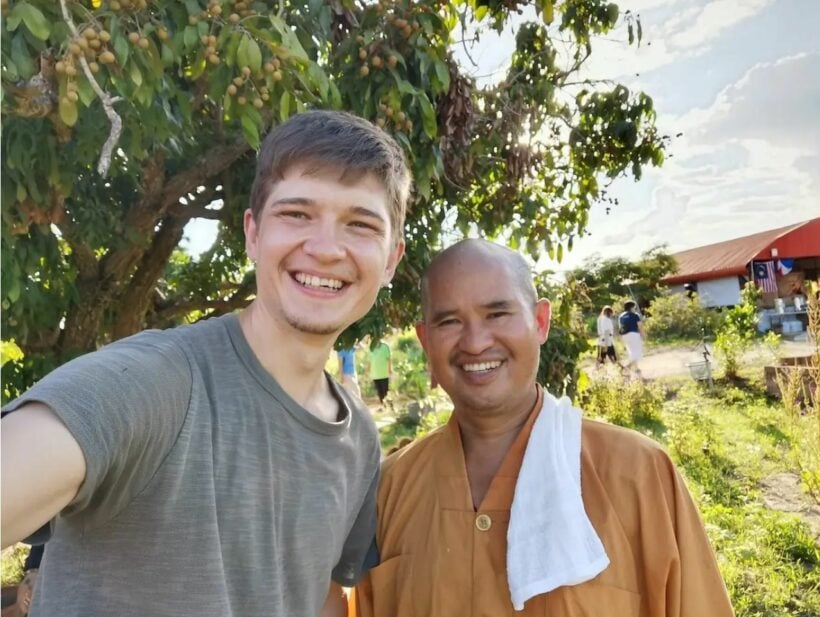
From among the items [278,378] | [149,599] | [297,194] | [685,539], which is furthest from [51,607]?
[685,539]

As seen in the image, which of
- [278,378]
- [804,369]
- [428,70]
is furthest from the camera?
[804,369]

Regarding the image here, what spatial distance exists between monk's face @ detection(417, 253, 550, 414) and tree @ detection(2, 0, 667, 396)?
794mm

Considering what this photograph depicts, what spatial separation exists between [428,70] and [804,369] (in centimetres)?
706

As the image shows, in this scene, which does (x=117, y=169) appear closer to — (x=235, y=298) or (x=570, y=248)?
(x=235, y=298)

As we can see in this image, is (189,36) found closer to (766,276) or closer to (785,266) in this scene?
(766,276)

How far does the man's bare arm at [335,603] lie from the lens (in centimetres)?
175

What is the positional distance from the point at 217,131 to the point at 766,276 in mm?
20969

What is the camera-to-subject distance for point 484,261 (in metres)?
1.87

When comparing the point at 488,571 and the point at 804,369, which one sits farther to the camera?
the point at 804,369

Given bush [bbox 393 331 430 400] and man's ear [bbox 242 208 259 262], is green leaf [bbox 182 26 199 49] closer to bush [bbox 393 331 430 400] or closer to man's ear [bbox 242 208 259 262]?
man's ear [bbox 242 208 259 262]

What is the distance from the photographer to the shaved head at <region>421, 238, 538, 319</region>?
1.88m

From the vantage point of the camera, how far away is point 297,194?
1.38 m

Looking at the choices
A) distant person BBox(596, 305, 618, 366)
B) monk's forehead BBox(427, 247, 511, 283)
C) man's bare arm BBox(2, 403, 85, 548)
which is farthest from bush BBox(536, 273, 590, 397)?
distant person BBox(596, 305, 618, 366)

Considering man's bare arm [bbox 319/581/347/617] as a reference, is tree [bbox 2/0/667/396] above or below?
above
